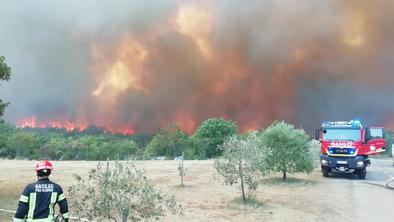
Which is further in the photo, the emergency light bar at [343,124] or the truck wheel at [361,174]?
the truck wheel at [361,174]

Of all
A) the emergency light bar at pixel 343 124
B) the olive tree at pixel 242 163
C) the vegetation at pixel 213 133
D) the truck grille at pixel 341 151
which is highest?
→ the vegetation at pixel 213 133

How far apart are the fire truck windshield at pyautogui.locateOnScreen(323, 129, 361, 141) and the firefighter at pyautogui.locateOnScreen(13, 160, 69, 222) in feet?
87.5

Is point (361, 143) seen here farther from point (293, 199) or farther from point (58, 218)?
point (58, 218)

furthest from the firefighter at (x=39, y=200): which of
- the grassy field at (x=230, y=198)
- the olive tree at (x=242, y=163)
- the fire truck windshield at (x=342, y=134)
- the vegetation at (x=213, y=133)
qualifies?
the vegetation at (x=213, y=133)

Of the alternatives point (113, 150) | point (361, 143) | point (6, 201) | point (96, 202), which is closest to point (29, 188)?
point (96, 202)

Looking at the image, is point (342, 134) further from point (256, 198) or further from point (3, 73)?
point (3, 73)

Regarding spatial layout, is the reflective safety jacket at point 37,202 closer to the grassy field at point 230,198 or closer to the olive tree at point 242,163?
the grassy field at point 230,198

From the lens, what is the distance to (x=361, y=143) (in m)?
29.8

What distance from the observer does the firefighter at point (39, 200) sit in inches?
302

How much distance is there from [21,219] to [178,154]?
244 ft

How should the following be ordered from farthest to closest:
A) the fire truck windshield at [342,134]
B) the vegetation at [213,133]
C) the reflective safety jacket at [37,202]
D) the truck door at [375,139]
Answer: the vegetation at [213,133] → the truck door at [375,139] → the fire truck windshield at [342,134] → the reflective safety jacket at [37,202]

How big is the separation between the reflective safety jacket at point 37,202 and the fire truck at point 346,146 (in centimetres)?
2640

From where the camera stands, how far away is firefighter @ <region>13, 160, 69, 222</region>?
25.2ft

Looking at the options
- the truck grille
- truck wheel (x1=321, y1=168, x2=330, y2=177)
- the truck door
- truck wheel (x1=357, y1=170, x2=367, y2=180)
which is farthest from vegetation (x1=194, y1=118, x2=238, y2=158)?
the truck grille
